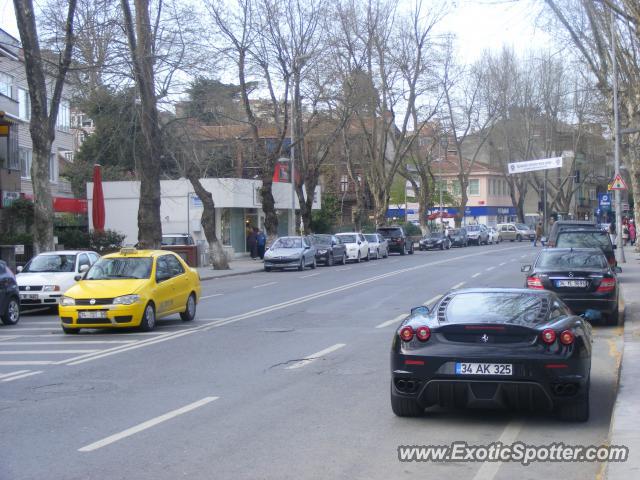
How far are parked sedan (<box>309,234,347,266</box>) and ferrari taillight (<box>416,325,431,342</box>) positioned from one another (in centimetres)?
3360

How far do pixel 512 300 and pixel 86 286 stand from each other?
999 cm

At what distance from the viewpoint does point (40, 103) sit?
84.1 ft

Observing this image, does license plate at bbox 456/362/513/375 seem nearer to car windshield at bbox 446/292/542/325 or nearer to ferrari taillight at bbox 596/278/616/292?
car windshield at bbox 446/292/542/325

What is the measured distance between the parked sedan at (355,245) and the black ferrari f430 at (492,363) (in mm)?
37820

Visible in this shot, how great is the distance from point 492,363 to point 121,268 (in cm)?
1096

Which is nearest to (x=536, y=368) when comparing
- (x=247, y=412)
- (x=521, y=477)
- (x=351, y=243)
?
(x=521, y=477)

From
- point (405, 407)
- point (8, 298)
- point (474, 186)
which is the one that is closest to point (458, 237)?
point (474, 186)

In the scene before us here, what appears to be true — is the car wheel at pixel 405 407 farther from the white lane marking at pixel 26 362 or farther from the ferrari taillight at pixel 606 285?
the ferrari taillight at pixel 606 285

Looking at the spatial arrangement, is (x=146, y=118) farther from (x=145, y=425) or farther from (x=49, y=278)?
(x=145, y=425)

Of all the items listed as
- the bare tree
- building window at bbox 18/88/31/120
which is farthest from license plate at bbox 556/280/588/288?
building window at bbox 18/88/31/120

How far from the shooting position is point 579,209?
→ 113 m

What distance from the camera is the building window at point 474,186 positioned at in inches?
Answer: 3967

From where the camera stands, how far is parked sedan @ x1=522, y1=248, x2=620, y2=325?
1644 cm

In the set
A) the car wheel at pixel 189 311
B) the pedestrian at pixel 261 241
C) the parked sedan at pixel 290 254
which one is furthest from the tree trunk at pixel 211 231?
the car wheel at pixel 189 311
